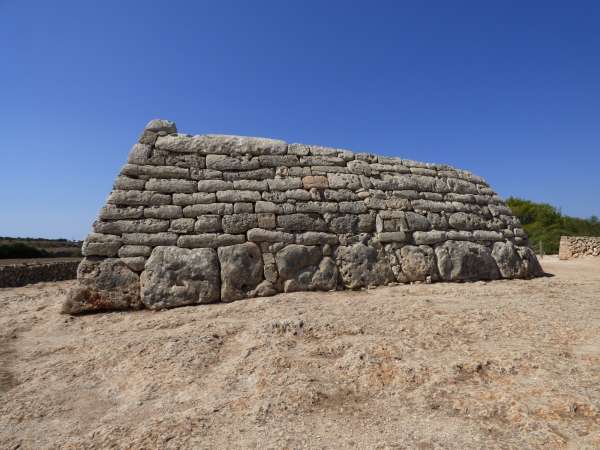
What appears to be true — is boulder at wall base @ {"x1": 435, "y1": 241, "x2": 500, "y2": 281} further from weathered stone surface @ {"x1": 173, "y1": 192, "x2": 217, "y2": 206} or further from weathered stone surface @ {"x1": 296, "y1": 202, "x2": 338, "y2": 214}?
weathered stone surface @ {"x1": 173, "y1": 192, "x2": 217, "y2": 206}

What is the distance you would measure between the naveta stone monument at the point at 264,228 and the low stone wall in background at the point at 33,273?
5642 millimetres

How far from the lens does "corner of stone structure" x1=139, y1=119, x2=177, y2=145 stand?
16.5 ft

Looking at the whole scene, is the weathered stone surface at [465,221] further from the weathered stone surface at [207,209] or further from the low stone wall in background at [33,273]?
the low stone wall in background at [33,273]

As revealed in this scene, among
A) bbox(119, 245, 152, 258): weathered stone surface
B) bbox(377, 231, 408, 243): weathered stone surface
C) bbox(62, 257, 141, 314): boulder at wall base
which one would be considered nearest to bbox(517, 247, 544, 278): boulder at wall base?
bbox(377, 231, 408, 243): weathered stone surface

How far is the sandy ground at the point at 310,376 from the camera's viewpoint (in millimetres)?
1948

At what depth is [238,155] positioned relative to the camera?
5234 millimetres

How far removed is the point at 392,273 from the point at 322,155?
2.11 m

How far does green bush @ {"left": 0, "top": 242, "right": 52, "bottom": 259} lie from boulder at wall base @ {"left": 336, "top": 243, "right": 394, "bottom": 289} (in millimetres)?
15215

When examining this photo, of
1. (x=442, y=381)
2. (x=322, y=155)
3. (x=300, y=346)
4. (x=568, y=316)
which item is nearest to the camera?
(x=442, y=381)

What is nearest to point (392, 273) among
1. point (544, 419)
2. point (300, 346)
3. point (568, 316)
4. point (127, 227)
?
point (568, 316)

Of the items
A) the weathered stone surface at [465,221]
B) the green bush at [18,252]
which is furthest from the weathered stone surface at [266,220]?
the green bush at [18,252]

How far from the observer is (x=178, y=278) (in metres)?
4.41

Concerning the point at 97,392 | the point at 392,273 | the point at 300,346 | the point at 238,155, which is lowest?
the point at 97,392

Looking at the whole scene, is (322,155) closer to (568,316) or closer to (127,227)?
(127,227)
